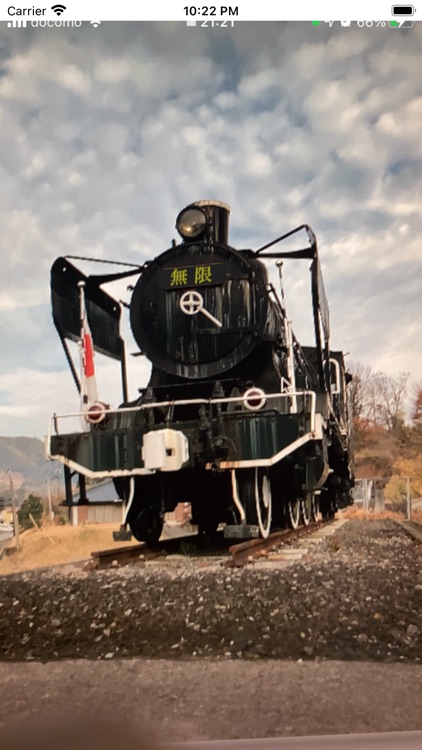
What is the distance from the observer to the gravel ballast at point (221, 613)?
1.60 meters

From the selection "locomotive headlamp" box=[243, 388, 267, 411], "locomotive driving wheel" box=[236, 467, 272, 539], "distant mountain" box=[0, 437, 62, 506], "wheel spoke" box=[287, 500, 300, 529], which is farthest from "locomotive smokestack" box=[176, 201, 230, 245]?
"wheel spoke" box=[287, 500, 300, 529]

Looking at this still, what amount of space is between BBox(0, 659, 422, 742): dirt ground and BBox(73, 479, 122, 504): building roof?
8.40ft

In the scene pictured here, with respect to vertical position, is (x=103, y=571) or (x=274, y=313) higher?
(x=274, y=313)

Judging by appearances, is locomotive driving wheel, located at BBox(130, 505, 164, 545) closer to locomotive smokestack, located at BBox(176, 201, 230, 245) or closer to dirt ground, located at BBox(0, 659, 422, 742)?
locomotive smokestack, located at BBox(176, 201, 230, 245)

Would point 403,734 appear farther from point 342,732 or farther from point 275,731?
point 275,731

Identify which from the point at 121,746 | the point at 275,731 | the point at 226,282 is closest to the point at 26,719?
the point at 121,746

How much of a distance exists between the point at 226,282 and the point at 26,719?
124 inches

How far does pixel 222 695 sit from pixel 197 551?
267 cm

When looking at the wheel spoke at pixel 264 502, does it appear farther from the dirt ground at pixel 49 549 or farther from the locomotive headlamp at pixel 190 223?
the locomotive headlamp at pixel 190 223

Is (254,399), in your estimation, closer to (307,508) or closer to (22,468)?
(22,468)

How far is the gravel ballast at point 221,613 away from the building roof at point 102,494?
1180 millimetres

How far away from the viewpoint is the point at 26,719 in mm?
1187
